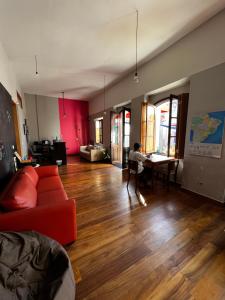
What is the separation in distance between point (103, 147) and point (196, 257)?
5.68 metres

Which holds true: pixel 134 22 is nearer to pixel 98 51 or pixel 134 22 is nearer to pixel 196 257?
pixel 98 51

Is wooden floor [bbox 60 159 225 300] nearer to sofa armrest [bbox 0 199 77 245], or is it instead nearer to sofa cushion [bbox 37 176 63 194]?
sofa armrest [bbox 0 199 77 245]

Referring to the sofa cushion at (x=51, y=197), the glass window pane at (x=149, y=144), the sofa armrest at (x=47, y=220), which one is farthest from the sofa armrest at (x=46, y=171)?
the glass window pane at (x=149, y=144)

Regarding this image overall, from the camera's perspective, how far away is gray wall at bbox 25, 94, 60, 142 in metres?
6.73

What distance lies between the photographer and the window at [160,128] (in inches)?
135

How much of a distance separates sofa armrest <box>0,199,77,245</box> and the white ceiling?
289cm

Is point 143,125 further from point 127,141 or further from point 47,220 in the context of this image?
point 47,220

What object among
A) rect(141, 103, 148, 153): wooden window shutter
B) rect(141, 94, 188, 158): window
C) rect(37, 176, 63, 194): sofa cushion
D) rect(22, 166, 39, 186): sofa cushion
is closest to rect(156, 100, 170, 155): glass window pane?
rect(141, 94, 188, 158): window

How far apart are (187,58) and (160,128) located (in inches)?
77.7

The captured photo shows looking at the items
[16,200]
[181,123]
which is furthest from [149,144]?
[16,200]

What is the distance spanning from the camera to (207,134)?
106 inches

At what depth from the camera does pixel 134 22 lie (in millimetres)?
2447

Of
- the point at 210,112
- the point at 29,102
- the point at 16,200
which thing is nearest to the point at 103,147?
the point at 29,102

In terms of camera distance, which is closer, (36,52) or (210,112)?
(210,112)
